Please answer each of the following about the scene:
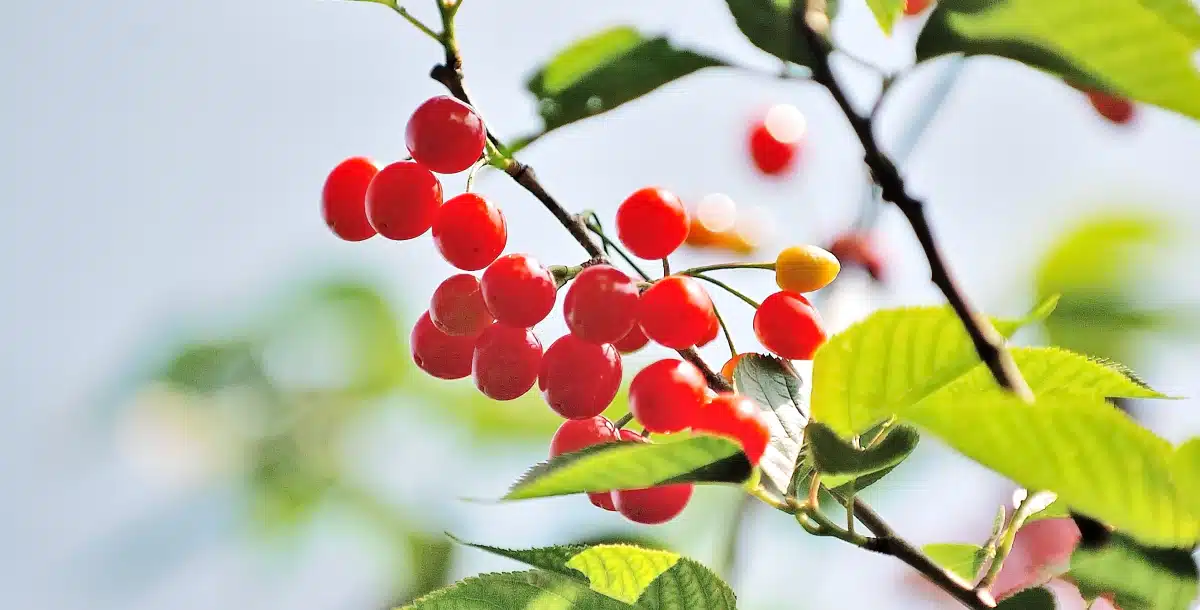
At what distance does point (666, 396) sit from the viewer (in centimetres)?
93

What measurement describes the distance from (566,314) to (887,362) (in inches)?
13.4

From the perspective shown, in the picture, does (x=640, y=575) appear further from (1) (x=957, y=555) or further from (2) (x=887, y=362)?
(1) (x=957, y=555)

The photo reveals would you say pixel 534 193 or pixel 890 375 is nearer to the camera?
pixel 890 375

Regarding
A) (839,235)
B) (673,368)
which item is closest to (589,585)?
(673,368)

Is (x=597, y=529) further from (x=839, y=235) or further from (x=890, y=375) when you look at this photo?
(x=890, y=375)

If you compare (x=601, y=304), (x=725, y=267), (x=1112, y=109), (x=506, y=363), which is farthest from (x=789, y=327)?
(x=1112, y=109)

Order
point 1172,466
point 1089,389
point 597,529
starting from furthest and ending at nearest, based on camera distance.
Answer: point 597,529
point 1089,389
point 1172,466

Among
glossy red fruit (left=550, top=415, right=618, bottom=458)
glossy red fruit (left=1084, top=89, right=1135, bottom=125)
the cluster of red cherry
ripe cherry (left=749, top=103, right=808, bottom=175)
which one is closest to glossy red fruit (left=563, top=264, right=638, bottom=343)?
the cluster of red cherry

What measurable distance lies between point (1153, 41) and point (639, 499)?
0.60m

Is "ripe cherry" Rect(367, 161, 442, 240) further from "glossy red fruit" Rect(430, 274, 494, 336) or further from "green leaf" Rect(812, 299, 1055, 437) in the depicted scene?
"green leaf" Rect(812, 299, 1055, 437)

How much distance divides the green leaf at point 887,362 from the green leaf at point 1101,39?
0.65 ft

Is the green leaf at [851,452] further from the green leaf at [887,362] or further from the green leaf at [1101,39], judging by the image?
the green leaf at [1101,39]

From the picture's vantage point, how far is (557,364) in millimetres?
1048

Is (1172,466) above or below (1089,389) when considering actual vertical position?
above
